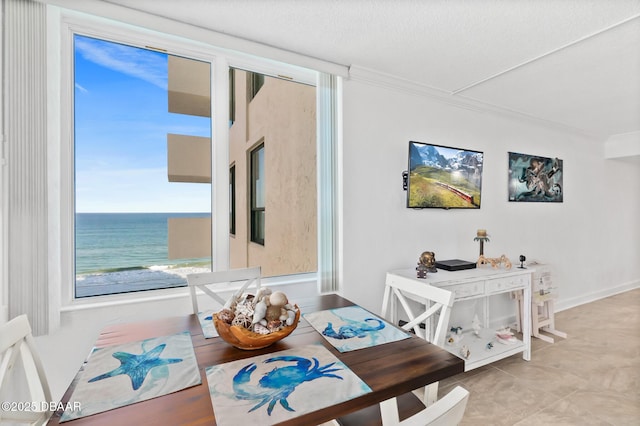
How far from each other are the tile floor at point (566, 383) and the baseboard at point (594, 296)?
2.10 ft

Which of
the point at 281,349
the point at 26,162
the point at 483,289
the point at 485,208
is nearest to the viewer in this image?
the point at 281,349

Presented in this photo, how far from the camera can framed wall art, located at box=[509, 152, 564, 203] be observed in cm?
354

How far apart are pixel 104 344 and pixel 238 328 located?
617mm

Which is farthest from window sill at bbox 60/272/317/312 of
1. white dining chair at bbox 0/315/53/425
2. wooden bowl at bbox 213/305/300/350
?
wooden bowl at bbox 213/305/300/350

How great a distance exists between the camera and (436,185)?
2.94 meters

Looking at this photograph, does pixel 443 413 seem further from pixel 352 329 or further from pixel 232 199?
pixel 232 199

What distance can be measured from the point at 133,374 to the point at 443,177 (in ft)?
9.36

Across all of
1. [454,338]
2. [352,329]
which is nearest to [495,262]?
[454,338]

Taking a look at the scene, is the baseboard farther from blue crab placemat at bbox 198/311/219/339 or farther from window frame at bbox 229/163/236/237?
blue crab placemat at bbox 198/311/219/339

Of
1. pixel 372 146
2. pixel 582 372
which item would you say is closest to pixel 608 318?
pixel 582 372

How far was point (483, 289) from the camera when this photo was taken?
254 cm

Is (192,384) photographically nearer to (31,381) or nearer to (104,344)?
(104,344)

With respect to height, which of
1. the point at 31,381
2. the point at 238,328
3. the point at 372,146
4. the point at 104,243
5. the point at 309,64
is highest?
the point at 309,64

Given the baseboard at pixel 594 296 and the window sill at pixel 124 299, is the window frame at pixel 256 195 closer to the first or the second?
the window sill at pixel 124 299
